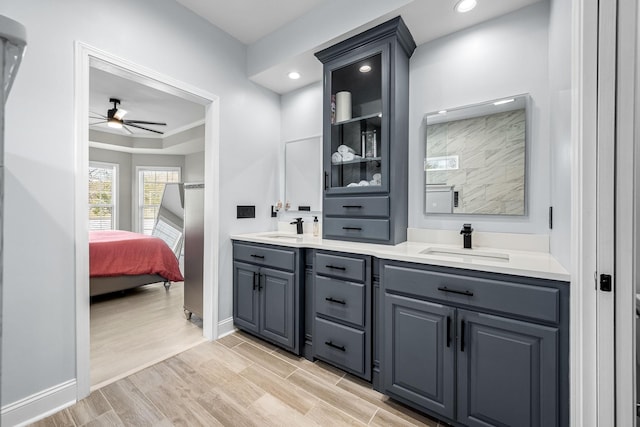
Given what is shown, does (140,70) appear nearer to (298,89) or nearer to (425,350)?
(298,89)

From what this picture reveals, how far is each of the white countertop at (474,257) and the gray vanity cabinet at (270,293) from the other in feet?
0.43

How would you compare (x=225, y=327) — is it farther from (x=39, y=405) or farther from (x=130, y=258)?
(x=130, y=258)

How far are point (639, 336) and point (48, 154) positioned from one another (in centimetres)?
309

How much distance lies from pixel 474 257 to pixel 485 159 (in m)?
0.72

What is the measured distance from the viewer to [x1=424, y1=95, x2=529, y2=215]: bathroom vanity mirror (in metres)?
1.93

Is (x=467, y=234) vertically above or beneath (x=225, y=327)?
above

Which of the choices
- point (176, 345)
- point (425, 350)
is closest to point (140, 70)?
point (176, 345)

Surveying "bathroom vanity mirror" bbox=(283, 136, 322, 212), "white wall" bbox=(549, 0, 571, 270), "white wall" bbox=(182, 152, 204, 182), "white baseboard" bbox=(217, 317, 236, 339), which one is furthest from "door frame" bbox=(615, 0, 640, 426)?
"white wall" bbox=(182, 152, 204, 182)

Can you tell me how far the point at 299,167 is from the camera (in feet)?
9.97

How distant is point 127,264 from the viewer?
3611 mm

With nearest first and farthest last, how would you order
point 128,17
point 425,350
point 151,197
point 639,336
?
point 639,336 < point 425,350 < point 128,17 < point 151,197

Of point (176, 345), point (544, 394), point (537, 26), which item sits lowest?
point (176, 345)

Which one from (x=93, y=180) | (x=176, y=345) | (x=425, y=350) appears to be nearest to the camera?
(x=425, y=350)

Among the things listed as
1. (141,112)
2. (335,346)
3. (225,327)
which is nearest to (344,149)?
(335,346)
